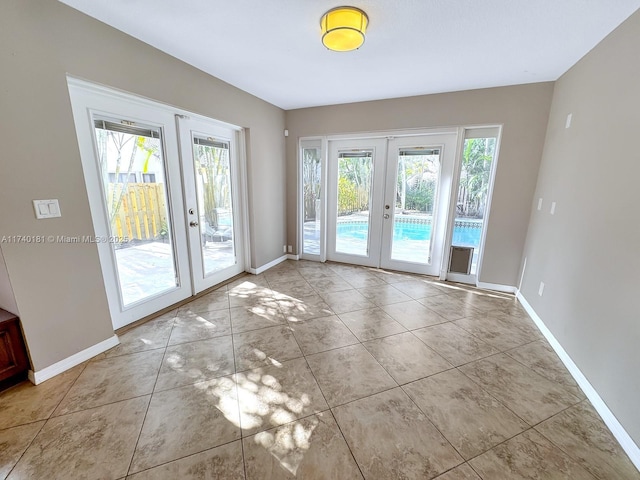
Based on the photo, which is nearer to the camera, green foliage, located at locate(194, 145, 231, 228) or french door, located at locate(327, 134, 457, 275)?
green foliage, located at locate(194, 145, 231, 228)

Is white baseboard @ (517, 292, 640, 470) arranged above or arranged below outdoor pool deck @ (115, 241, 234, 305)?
below

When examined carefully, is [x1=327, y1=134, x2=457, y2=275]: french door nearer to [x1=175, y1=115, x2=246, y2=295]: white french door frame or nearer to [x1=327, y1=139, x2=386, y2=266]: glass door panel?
[x1=327, y1=139, x2=386, y2=266]: glass door panel

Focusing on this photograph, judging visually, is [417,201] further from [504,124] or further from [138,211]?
[138,211]

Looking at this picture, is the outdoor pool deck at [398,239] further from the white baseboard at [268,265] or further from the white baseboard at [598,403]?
the white baseboard at [598,403]

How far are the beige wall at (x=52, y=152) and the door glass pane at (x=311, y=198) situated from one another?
234 centimetres

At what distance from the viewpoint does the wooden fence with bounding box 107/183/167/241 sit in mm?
2287

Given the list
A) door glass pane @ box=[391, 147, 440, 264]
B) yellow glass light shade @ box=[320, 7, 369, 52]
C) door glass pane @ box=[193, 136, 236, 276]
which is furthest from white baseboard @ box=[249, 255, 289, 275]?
yellow glass light shade @ box=[320, 7, 369, 52]

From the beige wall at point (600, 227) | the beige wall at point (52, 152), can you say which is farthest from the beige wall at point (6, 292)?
the beige wall at point (600, 227)

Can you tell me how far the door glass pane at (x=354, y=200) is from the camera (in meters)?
4.14

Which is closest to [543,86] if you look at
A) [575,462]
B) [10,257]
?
[575,462]

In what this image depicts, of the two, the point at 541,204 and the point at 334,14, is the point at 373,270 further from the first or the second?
the point at 334,14

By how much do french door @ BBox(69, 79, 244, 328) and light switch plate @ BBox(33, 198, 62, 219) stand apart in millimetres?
298

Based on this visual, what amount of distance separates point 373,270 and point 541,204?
7.42 ft

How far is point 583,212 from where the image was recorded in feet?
6.82
